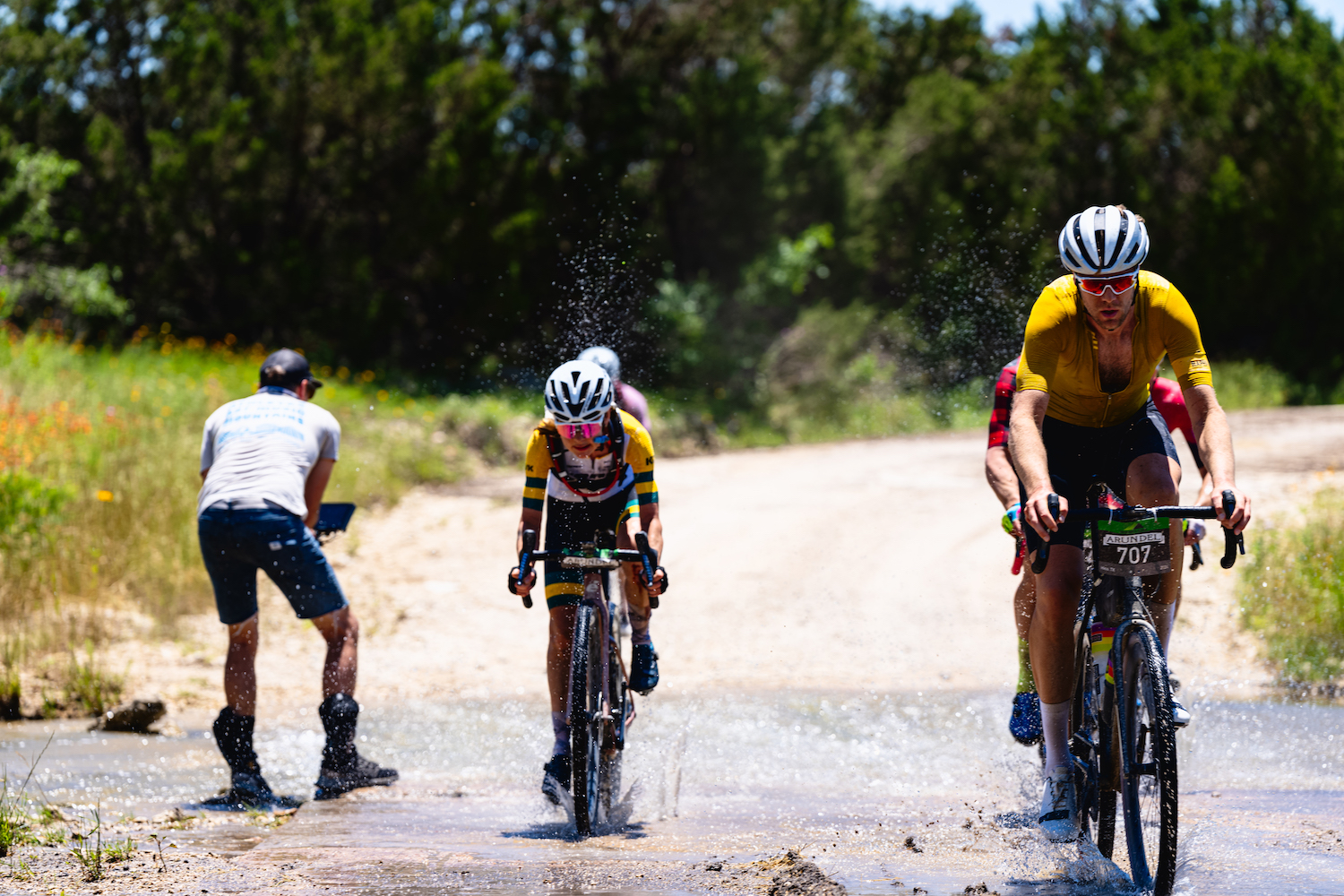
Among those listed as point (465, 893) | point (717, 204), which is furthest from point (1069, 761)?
point (717, 204)

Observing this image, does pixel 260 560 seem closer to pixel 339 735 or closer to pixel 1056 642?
pixel 339 735

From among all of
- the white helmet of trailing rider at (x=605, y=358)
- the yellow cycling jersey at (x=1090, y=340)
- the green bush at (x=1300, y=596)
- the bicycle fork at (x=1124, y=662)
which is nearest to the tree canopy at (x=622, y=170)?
the green bush at (x=1300, y=596)

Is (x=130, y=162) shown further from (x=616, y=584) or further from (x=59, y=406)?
(x=616, y=584)

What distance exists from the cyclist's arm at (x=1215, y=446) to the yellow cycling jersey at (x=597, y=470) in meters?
2.17

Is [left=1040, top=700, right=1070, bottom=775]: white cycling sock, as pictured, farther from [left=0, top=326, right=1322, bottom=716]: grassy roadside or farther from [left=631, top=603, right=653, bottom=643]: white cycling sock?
[left=0, top=326, right=1322, bottom=716]: grassy roadside

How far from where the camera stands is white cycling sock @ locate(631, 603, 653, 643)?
6.04 metres

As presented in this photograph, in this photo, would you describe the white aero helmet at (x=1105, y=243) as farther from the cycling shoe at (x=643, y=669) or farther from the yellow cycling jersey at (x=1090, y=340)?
the cycling shoe at (x=643, y=669)

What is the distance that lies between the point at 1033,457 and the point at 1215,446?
0.61 meters

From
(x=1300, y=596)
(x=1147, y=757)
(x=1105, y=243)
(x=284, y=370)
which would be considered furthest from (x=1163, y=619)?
(x=1300, y=596)

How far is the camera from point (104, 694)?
24.6 ft

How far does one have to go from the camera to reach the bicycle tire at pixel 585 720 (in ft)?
17.0

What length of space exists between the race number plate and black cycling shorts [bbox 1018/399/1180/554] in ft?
1.38

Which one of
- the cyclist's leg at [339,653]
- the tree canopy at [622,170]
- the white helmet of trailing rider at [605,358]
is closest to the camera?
the cyclist's leg at [339,653]

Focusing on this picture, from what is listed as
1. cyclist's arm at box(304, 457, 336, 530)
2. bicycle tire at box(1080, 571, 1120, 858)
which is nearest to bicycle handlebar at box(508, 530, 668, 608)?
cyclist's arm at box(304, 457, 336, 530)
